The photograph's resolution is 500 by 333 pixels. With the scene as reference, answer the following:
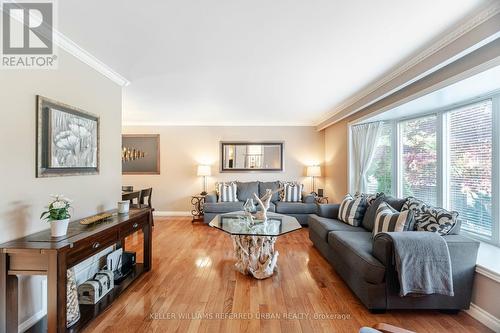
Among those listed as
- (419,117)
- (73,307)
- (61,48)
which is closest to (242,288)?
(73,307)

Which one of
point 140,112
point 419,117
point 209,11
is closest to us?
point 209,11

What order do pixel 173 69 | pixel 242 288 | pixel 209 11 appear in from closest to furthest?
pixel 209 11, pixel 242 288, pixel 173 69

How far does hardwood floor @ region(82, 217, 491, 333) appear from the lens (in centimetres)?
199

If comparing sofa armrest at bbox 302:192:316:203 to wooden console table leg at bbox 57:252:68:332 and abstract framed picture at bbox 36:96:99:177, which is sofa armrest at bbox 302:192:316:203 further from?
wooden console table leg at bbox 57:252:68:332

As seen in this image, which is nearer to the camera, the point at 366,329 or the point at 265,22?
the point at 366,329

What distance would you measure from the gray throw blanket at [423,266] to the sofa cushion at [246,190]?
387cm

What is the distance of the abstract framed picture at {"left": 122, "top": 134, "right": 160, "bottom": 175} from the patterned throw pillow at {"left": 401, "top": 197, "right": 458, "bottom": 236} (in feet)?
18.3

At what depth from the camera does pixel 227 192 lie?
5613 mm

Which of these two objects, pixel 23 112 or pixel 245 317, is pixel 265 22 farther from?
pixel 245 317

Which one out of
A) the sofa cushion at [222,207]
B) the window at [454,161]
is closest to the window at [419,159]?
the window at [454,161]

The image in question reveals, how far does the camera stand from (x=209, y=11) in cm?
180

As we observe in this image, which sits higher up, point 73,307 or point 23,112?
point 23,112

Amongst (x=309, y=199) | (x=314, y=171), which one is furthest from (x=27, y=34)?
(x=314, y=171)

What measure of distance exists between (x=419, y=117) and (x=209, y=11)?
10.9 feet
